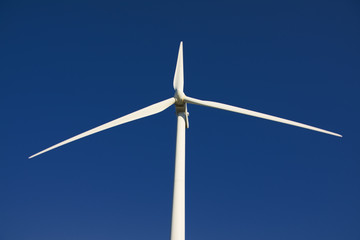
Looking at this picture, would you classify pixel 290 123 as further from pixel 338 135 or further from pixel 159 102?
pixel 159 102

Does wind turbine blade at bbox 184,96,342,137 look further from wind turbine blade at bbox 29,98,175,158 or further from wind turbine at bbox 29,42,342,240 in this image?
wind turbine blade at bbox 29,98,175,158

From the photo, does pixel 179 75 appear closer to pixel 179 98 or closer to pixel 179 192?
pixel 179 98

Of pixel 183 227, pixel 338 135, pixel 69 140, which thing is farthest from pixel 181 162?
pixel 338 135

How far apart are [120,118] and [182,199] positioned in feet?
25.0

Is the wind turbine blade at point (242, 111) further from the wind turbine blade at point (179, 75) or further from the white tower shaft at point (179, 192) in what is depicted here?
the white tower shaft at point (179, 192)

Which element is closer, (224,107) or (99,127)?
(99,127)

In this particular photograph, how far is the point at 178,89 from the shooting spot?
80.3 feet

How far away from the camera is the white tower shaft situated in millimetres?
19578

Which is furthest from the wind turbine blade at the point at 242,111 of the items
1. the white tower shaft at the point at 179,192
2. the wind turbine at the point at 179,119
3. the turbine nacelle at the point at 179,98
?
the white tower shaft at the point at 179,192

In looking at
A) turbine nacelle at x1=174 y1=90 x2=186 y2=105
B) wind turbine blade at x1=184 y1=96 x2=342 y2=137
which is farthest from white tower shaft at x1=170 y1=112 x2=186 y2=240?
wind turbine blade at x1=184 y1=96 x2=342 y2=137

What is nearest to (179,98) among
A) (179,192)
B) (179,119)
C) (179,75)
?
(179,119)

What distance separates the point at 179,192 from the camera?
2058cm

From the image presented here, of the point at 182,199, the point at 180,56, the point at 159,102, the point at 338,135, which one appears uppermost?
the point at 180,56

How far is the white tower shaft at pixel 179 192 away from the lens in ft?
64.2
